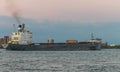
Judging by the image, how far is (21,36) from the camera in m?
161

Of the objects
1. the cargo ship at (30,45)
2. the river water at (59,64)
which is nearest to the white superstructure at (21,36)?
the cargo ship at (30,45)

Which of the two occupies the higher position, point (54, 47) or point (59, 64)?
point (54, 47)

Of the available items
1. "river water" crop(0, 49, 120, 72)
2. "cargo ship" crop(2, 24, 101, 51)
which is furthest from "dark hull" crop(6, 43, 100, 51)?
"river water" crop(0, 49, 120, 72)

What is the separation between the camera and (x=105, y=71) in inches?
1955

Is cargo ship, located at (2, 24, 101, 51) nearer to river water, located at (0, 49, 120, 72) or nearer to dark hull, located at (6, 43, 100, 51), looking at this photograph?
dark hull, located at (6, 43, 100, 51)

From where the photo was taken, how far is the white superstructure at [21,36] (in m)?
160

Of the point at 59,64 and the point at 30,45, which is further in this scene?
the point at 30,45

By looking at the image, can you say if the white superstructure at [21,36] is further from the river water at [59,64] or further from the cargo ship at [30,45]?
the river water at [59,64]

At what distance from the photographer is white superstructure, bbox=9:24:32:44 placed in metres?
160

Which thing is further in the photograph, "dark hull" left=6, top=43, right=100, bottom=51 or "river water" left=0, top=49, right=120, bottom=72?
→ "dark hull" left=6, top=43, right=100, bottom=51

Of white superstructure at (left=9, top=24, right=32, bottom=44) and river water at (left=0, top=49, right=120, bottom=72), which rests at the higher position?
white superstructure at (left=9, top=24, right=32, bottom=44)

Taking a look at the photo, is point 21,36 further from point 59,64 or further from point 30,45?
point 59,64

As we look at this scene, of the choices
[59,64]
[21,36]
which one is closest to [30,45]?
[21,36]

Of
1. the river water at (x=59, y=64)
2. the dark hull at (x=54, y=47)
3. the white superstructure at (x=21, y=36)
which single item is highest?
the white superstructure at (x=21, y=36)
